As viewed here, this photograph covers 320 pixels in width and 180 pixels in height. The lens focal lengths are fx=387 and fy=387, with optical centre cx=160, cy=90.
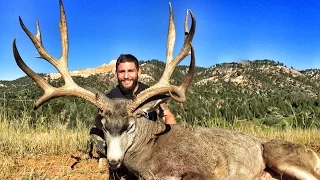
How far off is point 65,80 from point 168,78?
1486 millimetres

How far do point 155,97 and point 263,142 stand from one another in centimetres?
Result: 186

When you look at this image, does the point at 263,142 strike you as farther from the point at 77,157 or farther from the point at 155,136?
the point at 77,157

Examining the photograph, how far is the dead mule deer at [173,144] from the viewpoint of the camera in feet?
16.5

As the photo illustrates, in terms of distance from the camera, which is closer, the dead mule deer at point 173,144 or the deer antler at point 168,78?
the dead mule deer at point 173,144

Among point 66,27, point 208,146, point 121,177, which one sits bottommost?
point 121,177

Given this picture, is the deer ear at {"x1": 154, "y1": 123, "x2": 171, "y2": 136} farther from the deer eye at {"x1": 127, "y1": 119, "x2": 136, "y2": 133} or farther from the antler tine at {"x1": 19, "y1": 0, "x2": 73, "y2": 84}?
the antler tine at {"x1": 19, "y1": 0, "x2": 73, "y2": 84}

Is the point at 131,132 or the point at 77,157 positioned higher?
the point at 131,132

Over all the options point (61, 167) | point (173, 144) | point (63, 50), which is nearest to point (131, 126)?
point (173, 144)

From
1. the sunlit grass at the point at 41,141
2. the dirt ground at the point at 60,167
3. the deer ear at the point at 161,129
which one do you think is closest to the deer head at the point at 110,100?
the deer ear at the point at 161,129

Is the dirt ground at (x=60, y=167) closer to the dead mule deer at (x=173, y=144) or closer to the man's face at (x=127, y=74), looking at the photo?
the dead mule deer at (x=173, y=144)

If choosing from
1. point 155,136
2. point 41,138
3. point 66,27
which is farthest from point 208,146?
point 41,138

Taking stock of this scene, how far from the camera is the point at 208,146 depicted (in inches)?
217

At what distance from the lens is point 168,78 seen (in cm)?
564

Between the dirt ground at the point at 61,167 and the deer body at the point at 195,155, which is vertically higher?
the deer body at the point at 195,155
